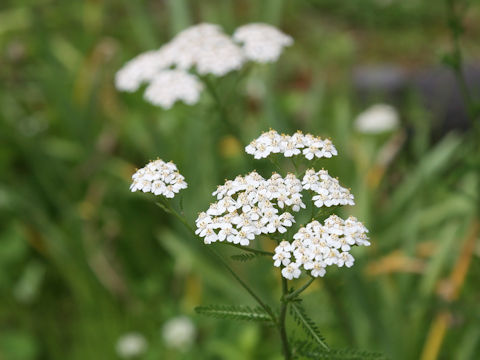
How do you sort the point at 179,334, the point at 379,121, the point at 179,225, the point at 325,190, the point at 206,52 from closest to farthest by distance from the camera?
1. the point at 325,190
2. the point at 206,52
3. the point at 179,334
4. the point at 179,225
5. the point at 379,121

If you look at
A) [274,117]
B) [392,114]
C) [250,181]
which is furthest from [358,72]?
[250,181]

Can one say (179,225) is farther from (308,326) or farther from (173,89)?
(308,326)

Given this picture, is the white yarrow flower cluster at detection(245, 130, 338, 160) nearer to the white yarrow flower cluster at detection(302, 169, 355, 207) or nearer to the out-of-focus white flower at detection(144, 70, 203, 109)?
the white yarrow flower cluster at detection(302, 169, 355, 207)

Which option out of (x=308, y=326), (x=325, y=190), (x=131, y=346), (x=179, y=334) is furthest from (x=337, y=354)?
(x=131, y=346)

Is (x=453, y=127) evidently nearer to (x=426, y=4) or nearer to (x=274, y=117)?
(x=274, y=117)

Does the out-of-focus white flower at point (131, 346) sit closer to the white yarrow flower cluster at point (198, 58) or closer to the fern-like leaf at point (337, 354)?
the white yarrow flower cluster at point (198, 58)

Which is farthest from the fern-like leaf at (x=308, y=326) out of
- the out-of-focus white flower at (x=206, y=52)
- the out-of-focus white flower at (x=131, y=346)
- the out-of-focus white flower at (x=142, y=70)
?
the out-of-focus white flower at (x=131, y=346)

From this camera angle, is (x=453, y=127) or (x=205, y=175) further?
(x=453, y=127)
